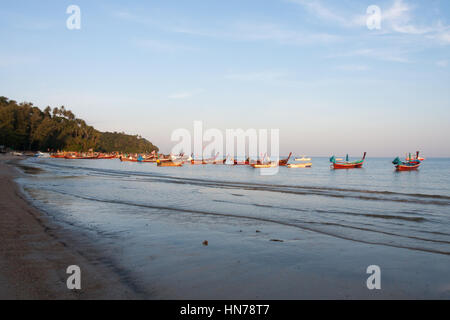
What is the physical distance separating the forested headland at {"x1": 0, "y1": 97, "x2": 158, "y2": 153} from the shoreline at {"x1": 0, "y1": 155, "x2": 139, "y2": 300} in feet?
383

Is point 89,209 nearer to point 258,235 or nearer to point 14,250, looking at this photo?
point 14,250

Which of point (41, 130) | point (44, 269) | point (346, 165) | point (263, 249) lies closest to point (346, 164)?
point (346, 165)

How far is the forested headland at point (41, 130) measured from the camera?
107m

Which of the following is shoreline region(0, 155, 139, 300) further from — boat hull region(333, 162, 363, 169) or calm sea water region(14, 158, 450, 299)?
boat hull region(333, 162, 363, 169)

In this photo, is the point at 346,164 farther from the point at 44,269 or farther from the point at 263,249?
the point at 44,269

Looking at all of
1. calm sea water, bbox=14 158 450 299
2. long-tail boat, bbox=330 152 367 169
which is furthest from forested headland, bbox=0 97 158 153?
calm sea water, bbox=14 158 450 299

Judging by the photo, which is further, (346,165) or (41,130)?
(41,130)

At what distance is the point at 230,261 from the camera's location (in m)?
6.75

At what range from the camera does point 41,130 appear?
394 feet

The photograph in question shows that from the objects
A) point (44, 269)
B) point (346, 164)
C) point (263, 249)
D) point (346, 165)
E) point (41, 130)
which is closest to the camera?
point (44, 269)

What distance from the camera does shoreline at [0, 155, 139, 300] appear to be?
4.65m

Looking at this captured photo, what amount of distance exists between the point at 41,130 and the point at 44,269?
439 ft
